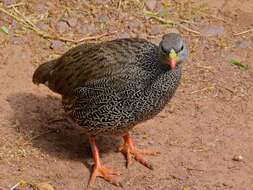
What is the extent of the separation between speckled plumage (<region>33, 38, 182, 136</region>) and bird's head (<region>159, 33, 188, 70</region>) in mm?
103

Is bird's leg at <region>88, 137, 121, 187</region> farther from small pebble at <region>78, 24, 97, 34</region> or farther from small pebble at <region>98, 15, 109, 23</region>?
small pebble at <region>98, 15, 109, 23</region>

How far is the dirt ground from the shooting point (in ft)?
19.2

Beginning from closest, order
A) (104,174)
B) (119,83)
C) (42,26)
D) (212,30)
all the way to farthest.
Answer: (119,83) → (104,174) → (42,26) → (212,30)

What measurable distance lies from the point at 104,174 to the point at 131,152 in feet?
1.39

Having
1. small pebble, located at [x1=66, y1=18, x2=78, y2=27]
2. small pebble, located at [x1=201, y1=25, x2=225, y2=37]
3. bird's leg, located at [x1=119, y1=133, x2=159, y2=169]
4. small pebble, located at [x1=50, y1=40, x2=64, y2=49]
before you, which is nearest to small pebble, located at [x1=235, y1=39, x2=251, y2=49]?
small pebble, located at [x1=201, y1=25, x2=225, y2=37]

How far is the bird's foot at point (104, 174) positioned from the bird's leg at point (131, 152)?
0.76ft

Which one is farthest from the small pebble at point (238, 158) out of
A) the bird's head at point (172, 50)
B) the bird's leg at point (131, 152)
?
the bird's head at point (172, 50)

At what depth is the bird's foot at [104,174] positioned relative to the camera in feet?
19.0

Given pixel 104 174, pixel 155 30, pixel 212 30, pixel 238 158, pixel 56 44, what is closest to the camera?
pixel 104 174

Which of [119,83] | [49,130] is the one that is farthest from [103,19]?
[119,83]

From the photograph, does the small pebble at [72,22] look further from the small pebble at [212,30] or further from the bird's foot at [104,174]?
the bird's foot at [104,174]

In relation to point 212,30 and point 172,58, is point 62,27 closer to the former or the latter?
point 212,30

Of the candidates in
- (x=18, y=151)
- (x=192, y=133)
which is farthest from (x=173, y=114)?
(x=18, y=151)

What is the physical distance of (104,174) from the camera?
5.85 meters
